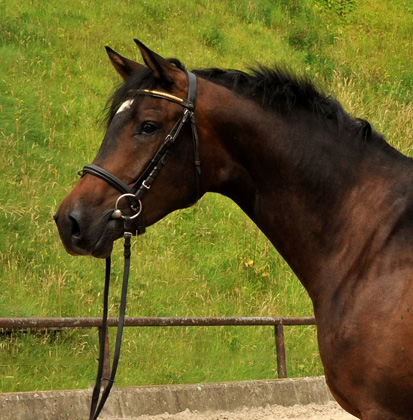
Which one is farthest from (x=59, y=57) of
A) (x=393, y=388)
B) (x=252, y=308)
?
(x=393, y=388)

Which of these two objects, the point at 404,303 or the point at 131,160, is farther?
the point at 131,160

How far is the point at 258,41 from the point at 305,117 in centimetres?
1457

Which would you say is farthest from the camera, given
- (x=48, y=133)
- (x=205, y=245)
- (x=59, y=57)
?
(x=59, y=57)

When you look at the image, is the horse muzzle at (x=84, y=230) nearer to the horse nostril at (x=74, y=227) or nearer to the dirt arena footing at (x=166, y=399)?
the horse nostril at (x=74, y=227)

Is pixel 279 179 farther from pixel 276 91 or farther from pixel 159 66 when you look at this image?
pixel 159 66

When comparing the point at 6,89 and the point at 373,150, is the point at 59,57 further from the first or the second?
the point at 373,150

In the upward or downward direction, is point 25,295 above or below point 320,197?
below

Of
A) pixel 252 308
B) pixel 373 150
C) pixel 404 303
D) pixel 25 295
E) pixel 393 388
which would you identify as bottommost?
pixel 252 308

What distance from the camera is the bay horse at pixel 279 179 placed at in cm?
346

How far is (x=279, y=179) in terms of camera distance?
378 cm

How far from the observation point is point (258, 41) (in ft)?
59.0

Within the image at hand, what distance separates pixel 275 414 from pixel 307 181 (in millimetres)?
4029

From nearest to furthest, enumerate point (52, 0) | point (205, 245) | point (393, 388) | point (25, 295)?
point (393, 388) → point (25, 295) → point (205, 245) → point (52, 0)

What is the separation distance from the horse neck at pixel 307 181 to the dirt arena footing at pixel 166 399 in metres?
3.02
